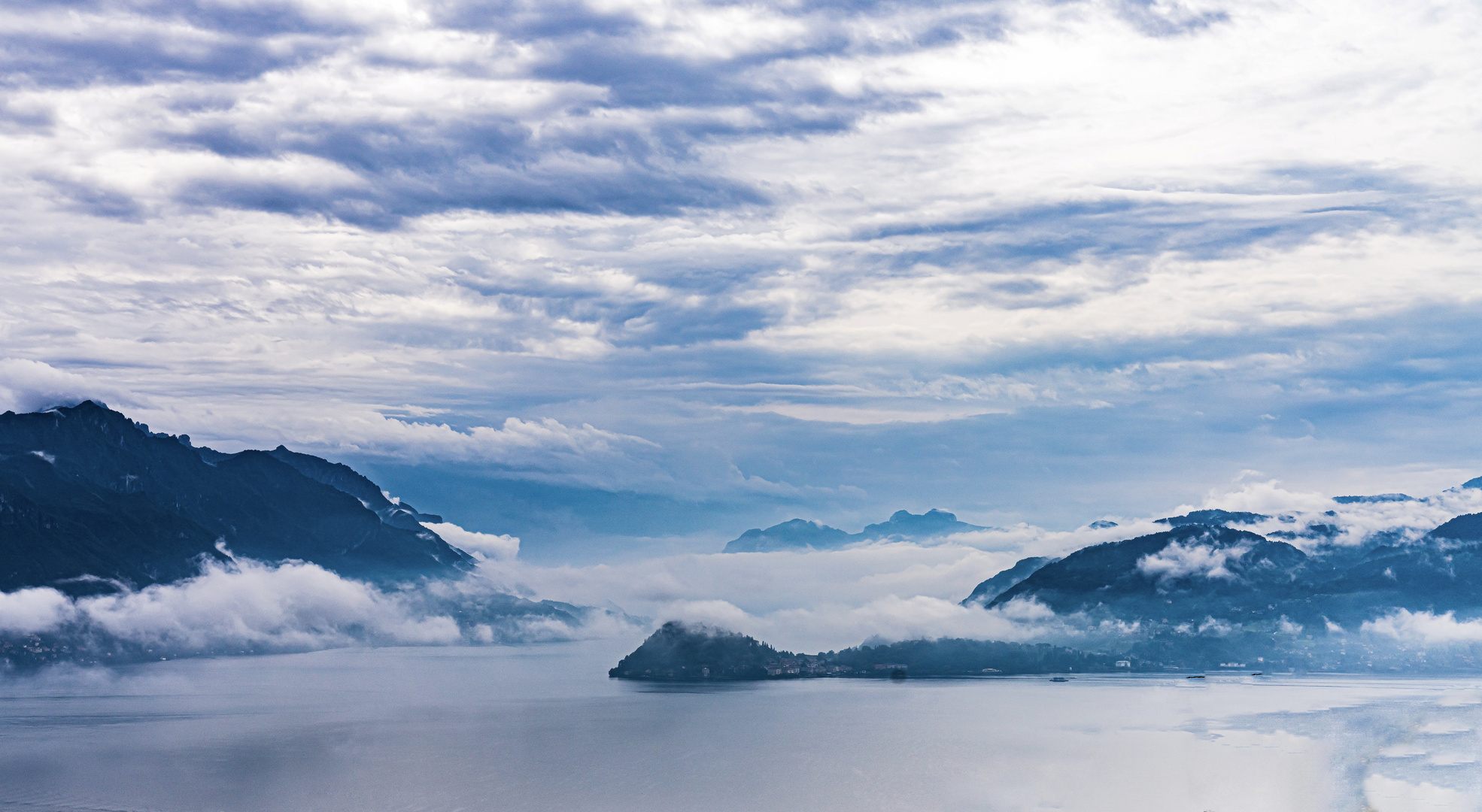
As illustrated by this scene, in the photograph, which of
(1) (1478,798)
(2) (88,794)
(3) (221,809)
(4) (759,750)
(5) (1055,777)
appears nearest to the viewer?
(1) (1478,798)

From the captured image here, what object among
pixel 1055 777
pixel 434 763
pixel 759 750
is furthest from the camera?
pixel 759 750

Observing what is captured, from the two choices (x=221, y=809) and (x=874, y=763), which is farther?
(x=874, y=763)

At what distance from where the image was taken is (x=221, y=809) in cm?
13525

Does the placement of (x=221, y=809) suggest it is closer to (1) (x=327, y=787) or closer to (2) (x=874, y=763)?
(1) (x=327, y=787)

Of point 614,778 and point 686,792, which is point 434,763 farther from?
point 686,792

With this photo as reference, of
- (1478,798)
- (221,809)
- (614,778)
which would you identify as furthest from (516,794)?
(1478,798)

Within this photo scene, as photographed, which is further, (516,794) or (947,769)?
(947,769)

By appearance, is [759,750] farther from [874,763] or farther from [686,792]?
[686,792]

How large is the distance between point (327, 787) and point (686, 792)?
154 ft

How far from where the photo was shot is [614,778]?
161 metres

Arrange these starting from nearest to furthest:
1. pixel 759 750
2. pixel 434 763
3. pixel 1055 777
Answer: pixel 1055 777 < pixel 434 763 < pixel 759 750

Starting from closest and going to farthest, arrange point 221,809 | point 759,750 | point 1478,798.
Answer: point 1478,798, point 221,809, point 759,750

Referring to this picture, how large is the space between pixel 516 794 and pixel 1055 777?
7237 centimetres

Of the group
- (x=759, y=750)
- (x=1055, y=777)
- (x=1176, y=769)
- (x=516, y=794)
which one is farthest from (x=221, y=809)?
(x=1176, y=769)
